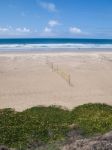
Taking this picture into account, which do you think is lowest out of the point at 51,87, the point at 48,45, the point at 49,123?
the point at 48,45

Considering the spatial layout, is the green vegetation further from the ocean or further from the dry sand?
the ocean

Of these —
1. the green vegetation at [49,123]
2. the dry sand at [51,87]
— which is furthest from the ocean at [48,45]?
the green vegetation at [49,123]

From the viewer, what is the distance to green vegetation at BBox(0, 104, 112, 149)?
41.1 ft

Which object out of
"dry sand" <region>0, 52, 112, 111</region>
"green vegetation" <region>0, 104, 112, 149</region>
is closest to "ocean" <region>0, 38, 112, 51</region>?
"dry sand" <region>0, 52, 112, 111</region>

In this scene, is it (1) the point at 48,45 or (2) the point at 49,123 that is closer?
(2) the point at 49,123

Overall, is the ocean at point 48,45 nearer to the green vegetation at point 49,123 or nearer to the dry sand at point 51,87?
the dry sand at point 51,87

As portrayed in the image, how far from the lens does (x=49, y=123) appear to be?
14461 mm

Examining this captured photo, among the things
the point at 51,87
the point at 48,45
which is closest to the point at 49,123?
the point at 51,87

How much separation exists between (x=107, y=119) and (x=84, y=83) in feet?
37.0

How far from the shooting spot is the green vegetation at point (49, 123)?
12523 mm

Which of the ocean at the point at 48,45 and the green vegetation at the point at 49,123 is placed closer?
the green vegetation at the point at 49,123

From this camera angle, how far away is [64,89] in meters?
23.9

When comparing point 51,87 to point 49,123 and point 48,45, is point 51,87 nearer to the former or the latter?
point 49,123

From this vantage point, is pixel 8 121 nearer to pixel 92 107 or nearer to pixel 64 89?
pixel 92 107
